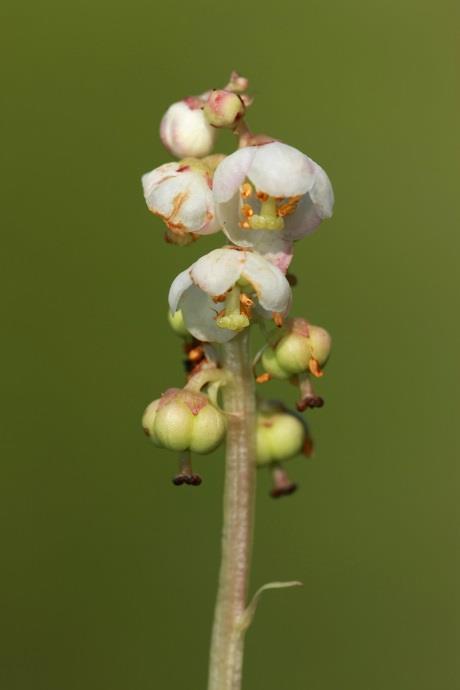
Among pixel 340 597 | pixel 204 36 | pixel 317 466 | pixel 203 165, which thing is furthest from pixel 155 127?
pixel 203 165

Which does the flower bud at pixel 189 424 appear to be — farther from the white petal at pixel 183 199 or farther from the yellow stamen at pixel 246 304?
the white petal at pixel 183 199

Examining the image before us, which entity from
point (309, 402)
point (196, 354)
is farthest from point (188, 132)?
point (309, 402)

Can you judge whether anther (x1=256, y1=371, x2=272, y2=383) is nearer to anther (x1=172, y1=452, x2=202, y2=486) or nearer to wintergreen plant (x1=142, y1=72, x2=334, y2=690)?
wintergreen plant (x1=142, y1=72, x2=334, y2=690)

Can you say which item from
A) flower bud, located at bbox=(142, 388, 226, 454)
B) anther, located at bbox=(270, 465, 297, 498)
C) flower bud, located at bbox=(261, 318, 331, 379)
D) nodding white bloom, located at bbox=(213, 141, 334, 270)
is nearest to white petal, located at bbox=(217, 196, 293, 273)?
nodding white bloom, located at bbox=(213, 141, 334, 270)

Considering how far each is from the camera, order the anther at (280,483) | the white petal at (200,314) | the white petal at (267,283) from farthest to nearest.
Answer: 1. the anther at (280,483)
2. the white petal at (200,314)
3. the white petal at (267,283)

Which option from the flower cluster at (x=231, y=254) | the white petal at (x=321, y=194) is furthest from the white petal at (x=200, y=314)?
the white petal at (x=321, y=194)

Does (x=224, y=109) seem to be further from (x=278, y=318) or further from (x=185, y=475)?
(x=185, y=475)

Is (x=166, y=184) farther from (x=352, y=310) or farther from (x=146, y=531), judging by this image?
(x=352, y=310)
